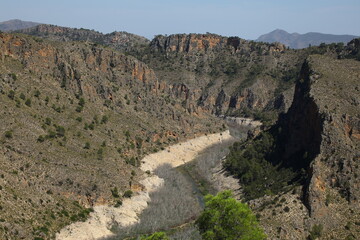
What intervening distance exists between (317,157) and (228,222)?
33300 mm

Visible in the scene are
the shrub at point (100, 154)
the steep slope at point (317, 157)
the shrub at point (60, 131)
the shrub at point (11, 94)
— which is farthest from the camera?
the shrub at point (100, 154)

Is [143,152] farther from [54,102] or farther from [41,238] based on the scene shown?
[41,238]

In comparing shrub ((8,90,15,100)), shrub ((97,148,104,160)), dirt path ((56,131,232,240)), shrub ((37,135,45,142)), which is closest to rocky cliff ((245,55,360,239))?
dirt path ((56,131,232,240))

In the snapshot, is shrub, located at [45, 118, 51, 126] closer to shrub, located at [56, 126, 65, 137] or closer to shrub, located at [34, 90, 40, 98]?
shrub, located at [56, 126, 65, 137]

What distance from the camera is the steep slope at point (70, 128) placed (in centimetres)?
7431

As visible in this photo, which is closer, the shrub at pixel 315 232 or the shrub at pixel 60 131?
the shrub at pixel 315 232

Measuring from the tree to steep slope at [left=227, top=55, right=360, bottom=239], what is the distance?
14.8 metres

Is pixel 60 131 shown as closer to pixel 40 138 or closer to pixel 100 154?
pixel 40 138

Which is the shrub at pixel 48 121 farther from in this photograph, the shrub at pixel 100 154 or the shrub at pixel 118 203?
the shrub at pixel 118 203

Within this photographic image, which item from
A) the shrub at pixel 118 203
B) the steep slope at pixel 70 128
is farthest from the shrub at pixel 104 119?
the shrub at pixel 118 203

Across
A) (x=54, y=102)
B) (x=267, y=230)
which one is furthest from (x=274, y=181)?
(x=54, y=102)

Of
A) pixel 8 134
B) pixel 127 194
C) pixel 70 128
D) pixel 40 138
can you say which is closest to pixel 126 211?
pixel 127 194

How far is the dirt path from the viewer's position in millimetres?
72794

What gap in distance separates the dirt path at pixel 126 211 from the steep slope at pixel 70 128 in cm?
192
